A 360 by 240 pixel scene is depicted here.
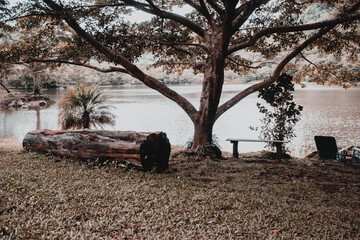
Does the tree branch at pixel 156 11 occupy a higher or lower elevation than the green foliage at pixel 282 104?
higher

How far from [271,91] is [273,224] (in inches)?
227

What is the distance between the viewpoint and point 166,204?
133 inches

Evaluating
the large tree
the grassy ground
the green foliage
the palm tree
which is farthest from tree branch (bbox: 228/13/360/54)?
the palm tree

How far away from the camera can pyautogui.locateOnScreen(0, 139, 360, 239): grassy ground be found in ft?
8.87

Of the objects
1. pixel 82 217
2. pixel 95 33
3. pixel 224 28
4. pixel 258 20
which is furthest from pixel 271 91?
pixel 82 217

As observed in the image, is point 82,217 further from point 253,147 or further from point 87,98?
point 253,147

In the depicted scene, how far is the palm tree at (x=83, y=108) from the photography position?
9.49 meters

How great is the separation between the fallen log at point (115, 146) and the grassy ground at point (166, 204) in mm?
258

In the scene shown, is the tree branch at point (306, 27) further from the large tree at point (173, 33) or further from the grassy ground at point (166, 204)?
the grassy ground at point (166, 204)

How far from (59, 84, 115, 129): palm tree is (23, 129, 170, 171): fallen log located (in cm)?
367

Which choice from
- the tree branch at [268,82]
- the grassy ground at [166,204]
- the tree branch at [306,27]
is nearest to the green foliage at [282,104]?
the tree branch at [268,82]

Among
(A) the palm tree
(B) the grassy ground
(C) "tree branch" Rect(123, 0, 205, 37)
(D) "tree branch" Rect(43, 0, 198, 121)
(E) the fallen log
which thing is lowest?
(B) the grassy ground

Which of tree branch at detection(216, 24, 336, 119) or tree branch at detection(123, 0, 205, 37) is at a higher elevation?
tree branch at detection(123, 0, 205, 37)

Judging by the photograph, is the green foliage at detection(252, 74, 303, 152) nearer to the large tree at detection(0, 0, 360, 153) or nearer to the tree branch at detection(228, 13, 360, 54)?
the large tree at detection(0, 0, 360, 153)
